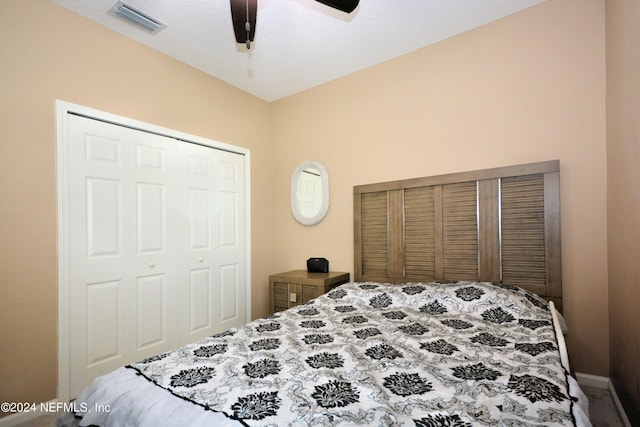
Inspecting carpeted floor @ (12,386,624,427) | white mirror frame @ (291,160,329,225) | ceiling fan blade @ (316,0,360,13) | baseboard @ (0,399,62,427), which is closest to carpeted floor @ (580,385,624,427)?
carpeted floor @ (12,386,624,427)

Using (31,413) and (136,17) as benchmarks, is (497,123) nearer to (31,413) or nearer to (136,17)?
(136,17)

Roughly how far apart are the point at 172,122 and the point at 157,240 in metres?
1.08

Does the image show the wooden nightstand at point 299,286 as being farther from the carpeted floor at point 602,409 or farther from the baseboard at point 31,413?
the carpeted floor at point 602,409

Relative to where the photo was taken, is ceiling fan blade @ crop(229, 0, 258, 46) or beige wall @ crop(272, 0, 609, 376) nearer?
ceiling fan blade @ crop(229, 0, 258, 46)

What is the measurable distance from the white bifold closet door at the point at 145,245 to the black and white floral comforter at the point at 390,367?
1.31 m

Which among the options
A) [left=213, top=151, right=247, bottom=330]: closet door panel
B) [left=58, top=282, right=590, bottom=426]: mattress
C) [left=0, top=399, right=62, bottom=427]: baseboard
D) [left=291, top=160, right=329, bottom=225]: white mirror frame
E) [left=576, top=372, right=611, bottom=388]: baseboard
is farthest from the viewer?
[left=291, top=160, right=329, bottom=225]: white mirror frame

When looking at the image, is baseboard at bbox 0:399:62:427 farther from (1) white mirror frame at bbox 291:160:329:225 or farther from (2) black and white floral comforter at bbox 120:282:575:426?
(1) white mirror frame at bbox 291:160:329:225

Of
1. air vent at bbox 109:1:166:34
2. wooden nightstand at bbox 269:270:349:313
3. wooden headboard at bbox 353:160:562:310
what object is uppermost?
air vent at bbox 109:1:166:34

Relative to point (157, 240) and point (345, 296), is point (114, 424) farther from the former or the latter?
point (157, 240)

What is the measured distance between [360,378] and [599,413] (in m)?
1.69

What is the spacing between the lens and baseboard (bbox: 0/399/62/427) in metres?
1.86

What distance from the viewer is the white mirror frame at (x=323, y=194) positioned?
10.9ft

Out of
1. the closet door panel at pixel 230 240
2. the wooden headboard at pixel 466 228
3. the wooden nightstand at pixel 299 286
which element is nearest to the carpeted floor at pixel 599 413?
the wooden headboard at pixel 466 228

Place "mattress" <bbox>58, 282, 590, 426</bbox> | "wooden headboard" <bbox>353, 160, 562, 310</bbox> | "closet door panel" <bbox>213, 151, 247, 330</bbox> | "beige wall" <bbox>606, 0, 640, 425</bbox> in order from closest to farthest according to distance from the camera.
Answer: "mattress" <bbox>58, 282, 590, 426</bbox>
"beige wall" <bbox>606, 0, 640, 425</bbox>
"wooden headboard" <bbox>353, 160, 562, 310</bbox>
"closet door panel" <bbox>213, 151, 247, 330</bbox>
